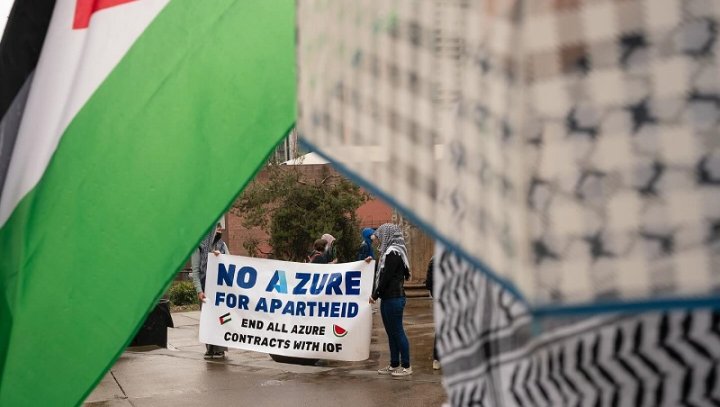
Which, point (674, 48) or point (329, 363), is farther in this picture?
point (329, 363)

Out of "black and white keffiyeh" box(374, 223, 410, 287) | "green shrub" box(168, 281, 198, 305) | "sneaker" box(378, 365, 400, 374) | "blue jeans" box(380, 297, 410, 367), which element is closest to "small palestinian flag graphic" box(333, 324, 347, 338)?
"blue jeans" box(380, 297, 410, 367)

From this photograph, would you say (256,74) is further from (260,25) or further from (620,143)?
(620,143)

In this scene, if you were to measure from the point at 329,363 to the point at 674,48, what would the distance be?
10.3m

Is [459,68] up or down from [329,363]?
up

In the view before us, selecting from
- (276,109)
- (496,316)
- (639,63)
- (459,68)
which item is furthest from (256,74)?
(639,63)

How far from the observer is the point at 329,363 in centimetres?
1083

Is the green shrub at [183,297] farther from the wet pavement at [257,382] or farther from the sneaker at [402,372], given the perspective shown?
the sneaker at [402,372]

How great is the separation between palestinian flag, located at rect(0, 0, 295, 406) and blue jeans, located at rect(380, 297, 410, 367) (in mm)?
6833

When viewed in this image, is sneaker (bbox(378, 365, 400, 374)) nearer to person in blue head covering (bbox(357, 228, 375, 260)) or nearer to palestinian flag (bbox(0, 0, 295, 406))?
person in blue head covering (bbox(357, 228, 375, 260))

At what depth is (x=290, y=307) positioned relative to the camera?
10.1m

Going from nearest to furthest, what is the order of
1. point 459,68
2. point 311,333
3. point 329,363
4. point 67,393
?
point 459,68 → point 67,393 → point 311,333 → point 329,363

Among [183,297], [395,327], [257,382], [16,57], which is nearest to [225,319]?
[257,382]

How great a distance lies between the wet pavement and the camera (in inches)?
344

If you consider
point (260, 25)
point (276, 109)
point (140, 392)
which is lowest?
point (140, 392)
